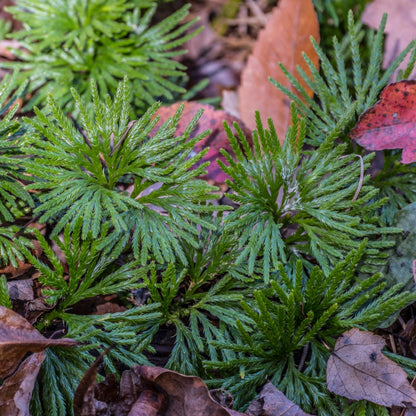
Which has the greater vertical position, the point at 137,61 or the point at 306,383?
the point at 137,61

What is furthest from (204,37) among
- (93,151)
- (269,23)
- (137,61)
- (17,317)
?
(17,317)

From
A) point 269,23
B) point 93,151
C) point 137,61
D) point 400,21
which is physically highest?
point 400,21

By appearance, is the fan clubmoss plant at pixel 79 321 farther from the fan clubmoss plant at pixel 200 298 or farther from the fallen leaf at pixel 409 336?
the fallen leaf at pixel 409 336

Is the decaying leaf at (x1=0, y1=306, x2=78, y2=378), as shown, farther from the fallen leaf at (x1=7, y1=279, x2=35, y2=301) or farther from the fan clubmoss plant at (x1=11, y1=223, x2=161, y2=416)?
the fallen leaf at (x1=7, y1=279, x2=35, y2=301)

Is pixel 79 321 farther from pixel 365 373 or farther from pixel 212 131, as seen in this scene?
pixel 212 131

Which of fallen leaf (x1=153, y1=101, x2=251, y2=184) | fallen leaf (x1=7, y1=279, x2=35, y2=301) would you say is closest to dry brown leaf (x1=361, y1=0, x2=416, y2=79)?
fallen leaf (x1=153, y1=101, x2=251, y2=184)

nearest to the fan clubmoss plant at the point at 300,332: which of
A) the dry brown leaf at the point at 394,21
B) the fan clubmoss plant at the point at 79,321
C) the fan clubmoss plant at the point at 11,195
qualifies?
the fan clubmoss plant at the point at 79,321

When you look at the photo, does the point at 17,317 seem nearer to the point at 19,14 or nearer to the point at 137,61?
the point at 137,61
